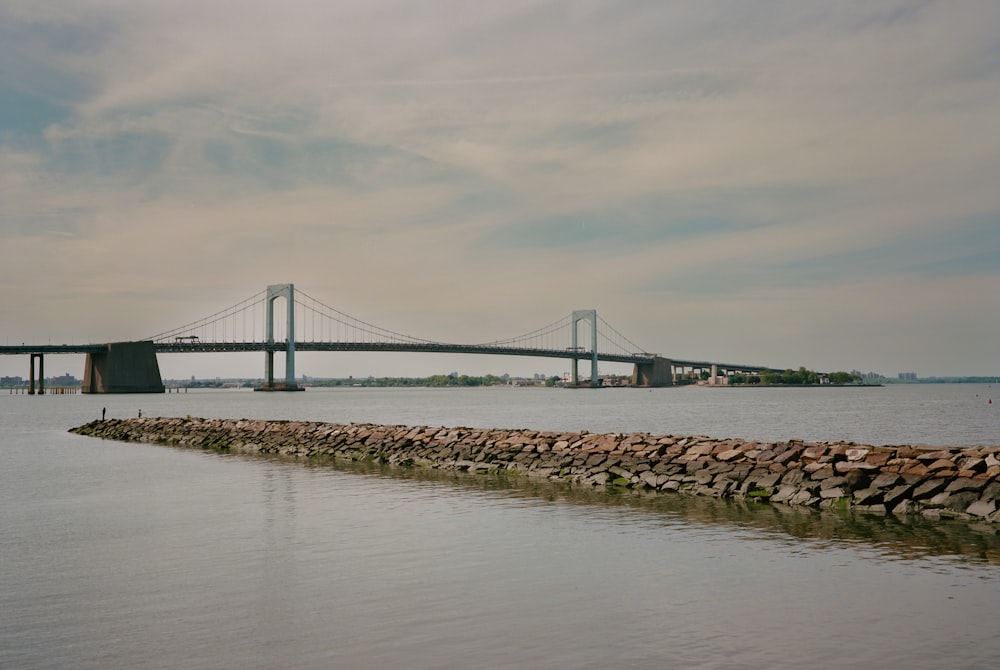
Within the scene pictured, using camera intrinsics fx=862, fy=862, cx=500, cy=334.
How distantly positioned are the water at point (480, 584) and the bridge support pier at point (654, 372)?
4960 inches

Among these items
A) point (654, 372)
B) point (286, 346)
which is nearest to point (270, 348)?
point (286, 346)

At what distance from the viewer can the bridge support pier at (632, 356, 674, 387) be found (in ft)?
464

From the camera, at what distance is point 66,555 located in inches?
428

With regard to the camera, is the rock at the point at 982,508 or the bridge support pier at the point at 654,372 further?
the bridge support pier at the point at 654,372

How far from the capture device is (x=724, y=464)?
692 inches

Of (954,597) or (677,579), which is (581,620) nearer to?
(677,579)

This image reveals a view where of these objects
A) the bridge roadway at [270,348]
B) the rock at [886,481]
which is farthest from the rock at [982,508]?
the bridge roadway at [270,348]

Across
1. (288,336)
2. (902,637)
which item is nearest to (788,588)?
(902,637)

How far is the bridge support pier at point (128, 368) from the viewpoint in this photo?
344 ft

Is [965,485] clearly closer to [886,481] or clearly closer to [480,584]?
[886,481]

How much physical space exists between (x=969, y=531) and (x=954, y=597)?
4.59 m

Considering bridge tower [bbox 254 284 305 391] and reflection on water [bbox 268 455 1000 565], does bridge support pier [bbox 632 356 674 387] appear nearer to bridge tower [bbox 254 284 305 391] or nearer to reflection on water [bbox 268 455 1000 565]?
bridge tower [bbox 254 284 305 391]

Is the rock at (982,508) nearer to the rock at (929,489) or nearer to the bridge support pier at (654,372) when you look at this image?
the rock at (929,489)

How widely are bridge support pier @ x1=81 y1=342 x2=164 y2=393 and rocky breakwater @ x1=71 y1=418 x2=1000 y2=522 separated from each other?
84.0m
